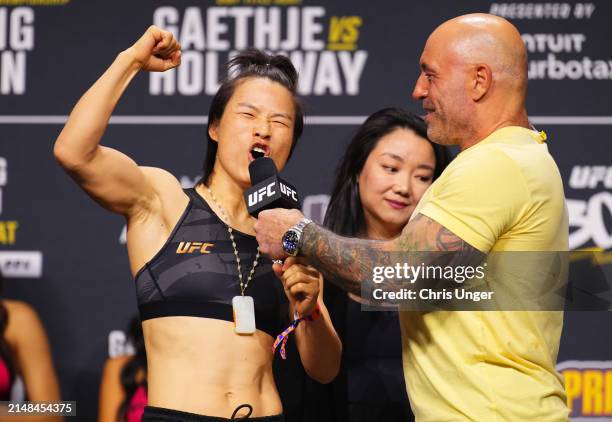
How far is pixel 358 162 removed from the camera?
2871 millimetres

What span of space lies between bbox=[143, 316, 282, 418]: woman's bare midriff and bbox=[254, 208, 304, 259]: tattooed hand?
287mm

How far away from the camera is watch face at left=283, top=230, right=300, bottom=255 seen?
6.30 feet

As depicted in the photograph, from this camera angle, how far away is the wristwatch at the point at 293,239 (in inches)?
75.6

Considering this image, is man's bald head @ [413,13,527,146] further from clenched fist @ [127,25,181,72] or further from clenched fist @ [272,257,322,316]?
clenched fist @ [127,25,181,72]

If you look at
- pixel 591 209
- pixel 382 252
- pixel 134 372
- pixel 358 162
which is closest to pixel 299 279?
pixel 382 252

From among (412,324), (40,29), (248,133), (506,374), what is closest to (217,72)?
(40,29)

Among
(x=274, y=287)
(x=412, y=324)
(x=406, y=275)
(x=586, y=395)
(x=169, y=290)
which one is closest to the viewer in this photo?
(x=406, y=275)

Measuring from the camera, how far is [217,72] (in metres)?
3.26

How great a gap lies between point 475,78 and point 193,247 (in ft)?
2.52

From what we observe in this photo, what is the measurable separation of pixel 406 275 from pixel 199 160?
5.09ft

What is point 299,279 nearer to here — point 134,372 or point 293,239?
point 293,239

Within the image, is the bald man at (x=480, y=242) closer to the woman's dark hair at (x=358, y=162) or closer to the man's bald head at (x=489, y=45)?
the man's bald head at (x=489, y=45)

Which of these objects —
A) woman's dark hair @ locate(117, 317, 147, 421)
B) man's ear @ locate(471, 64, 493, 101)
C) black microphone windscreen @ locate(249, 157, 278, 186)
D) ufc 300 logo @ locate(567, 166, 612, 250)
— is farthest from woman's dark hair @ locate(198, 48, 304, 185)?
ufc 300 logo @ locate(567, 166, 612, 250)

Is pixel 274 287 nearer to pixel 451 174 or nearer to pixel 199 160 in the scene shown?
pixel 451 174
